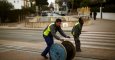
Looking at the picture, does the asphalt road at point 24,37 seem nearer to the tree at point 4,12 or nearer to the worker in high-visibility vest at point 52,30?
the worker in high-visibility vest at point 52,30

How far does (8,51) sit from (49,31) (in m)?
3.98

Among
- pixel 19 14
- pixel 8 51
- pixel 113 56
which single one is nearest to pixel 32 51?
pixel 8 51

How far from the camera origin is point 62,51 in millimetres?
10109

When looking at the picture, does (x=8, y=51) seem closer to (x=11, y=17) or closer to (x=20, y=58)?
(x=20, y=58)

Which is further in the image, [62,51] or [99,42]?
[99,42]

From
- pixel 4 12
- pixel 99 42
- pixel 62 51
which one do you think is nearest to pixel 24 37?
pixel 99 42

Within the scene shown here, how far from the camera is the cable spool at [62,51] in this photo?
10102 mm

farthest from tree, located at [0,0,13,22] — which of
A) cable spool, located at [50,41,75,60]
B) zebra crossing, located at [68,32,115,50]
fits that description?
cable spool, located at [50,41,75,60]

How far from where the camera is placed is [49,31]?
39.4 ft

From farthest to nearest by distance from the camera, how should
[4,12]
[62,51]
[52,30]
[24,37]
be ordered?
[4,12]
[24,37]
[52,30]
[62,51]

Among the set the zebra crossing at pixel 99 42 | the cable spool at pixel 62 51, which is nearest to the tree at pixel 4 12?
the zebra crossing at pixel 99 42

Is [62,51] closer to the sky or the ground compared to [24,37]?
closer to the sky

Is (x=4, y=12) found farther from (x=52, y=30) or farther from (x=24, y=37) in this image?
(x=52, y=30)

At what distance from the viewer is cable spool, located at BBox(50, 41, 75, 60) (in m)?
10.1
